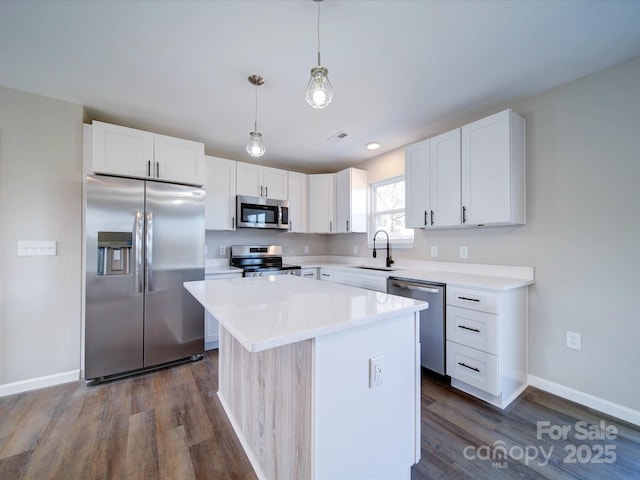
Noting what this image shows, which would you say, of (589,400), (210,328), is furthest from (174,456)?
(589,400)

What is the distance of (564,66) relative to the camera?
184 cm

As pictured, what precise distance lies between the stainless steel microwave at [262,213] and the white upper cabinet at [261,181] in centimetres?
11

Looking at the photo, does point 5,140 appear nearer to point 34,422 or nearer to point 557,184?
point 34,422

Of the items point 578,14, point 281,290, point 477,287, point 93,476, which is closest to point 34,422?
point 93,476

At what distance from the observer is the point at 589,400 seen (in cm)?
191

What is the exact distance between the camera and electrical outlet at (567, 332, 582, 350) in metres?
1.98

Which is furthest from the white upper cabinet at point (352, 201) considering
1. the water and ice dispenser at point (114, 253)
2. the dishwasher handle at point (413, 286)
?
the water and ice dispenser at point (114, 253)

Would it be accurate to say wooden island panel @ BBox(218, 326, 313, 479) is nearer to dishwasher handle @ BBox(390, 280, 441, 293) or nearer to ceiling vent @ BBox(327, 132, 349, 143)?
dishwasher handle @ BBox(390, 280, 441, 293)

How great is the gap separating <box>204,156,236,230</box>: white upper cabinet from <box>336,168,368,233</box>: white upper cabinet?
1.51 meters

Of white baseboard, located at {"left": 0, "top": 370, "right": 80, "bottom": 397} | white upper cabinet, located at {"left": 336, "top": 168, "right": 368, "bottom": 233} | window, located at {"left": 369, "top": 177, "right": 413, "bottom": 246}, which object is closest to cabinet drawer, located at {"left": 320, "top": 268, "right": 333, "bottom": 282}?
white upper cabinet, located at {"left": 336, "top": 168, "right": 368, "bottom": 233}

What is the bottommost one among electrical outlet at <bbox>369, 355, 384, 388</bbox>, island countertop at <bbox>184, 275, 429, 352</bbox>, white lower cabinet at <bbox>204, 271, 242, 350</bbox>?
white lower cabinet at <bbox>204, 271, 242, 350</bbox>

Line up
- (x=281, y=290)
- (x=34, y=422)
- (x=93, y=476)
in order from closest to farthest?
(x=93, y=476), (x=281, y=290), (x=34, y=422)

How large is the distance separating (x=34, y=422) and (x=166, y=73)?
264cm

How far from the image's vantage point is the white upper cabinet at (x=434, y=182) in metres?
2.46
